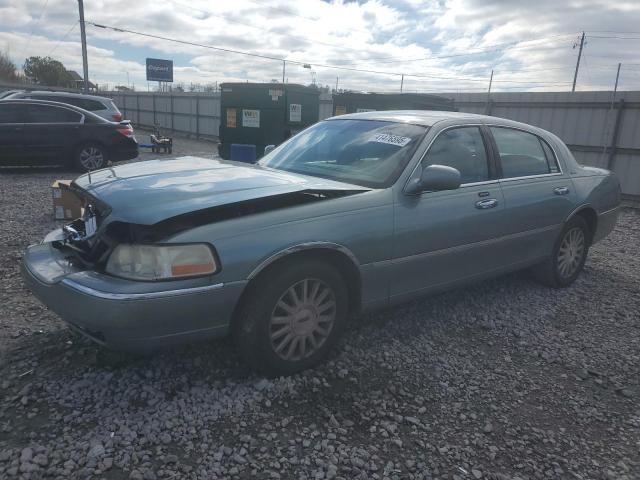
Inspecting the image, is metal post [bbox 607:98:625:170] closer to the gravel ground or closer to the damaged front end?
the gravel ground

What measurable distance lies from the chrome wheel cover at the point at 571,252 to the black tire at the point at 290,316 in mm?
2764

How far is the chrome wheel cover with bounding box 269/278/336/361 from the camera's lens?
2.85m

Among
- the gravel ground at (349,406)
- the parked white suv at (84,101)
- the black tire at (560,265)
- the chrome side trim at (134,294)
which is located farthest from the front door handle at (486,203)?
the parked white suv at (84,101)

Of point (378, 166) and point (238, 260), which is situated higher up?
point (378, 166)

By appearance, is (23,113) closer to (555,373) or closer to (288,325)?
(288,325)

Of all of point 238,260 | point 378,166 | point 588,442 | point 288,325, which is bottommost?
point 588,442

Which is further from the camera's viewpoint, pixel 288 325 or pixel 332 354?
pixel 332 354

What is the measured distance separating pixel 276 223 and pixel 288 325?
24.2 inches

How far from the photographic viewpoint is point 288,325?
9.51 feet

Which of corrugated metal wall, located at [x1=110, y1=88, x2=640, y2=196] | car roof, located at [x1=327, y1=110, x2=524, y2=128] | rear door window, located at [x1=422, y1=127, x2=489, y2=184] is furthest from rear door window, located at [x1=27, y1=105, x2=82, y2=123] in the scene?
corrugated metal wall, located at [x1=110, y1=88, x2=640, y2=196]

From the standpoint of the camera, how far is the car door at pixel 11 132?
9.86 m

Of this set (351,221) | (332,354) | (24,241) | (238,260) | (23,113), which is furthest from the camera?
(23,113)

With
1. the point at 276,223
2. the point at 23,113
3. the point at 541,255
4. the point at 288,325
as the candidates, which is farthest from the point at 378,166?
the point at 23,113

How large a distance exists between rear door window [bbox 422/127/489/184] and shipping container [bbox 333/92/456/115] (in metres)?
6.67
